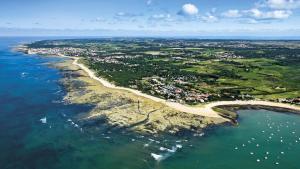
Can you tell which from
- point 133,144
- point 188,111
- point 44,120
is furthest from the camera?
point 188,111

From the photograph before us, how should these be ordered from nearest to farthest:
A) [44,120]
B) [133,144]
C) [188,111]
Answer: [133,144] < [44,120] < [188,111]

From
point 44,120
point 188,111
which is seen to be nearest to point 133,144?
point 188,111

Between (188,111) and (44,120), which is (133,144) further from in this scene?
(44,120)

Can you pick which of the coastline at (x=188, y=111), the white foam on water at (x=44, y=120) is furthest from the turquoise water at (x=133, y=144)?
the coastline at (x=188, y=111)

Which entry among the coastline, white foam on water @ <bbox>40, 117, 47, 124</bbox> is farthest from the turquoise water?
the coastline

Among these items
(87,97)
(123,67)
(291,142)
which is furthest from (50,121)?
(123,67)

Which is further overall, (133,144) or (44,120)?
(44,120)

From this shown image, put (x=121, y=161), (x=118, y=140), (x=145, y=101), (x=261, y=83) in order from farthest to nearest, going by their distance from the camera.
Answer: (x=261, y=83) < (x=145, y=101) < (x=118, y=140) < (x=121, y=161)

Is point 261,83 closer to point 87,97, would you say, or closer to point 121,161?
point 87,97

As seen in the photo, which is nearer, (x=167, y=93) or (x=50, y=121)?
(x=50, y=121)
